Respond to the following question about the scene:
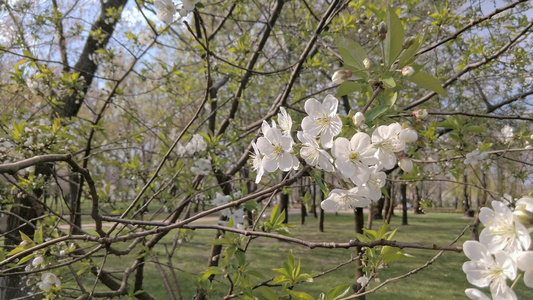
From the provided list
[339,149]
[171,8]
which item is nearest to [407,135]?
[339,149]

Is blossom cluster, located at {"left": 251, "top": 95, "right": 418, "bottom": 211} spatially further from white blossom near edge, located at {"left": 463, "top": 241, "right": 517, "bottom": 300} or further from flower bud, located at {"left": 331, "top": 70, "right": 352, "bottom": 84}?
white blossom near edge, located at {"left": 463, "top": 241, "right": 517, "bottom": 300}

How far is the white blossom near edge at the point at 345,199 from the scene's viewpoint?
82 centimetres

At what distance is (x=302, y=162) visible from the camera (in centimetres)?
Result: 84

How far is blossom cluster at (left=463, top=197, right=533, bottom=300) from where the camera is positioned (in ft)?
1.85

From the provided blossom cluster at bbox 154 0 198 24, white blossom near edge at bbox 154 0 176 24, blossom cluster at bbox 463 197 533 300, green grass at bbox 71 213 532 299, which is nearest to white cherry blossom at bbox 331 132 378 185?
blossom cluster at bbox 463 197 533 300

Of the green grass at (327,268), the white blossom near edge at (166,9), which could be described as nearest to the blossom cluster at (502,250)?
the white blossom near edge at (166,9)

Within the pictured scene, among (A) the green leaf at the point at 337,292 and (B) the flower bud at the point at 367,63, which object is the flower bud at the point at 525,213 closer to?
(B) the flower bud at the point at 367,63

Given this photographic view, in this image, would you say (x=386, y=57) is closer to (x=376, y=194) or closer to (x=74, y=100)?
(x=376, y=194)

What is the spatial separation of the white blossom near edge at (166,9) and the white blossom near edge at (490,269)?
133cm

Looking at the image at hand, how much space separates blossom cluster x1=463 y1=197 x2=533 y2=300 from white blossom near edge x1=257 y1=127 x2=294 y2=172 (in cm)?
40

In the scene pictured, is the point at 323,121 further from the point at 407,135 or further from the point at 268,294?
the point at 268,294

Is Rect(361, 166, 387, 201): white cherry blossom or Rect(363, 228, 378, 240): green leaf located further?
Rect(363, 228, 378, 240): green leaf

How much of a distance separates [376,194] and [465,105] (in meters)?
4.37

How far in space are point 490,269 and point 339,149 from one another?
352 millimetres
